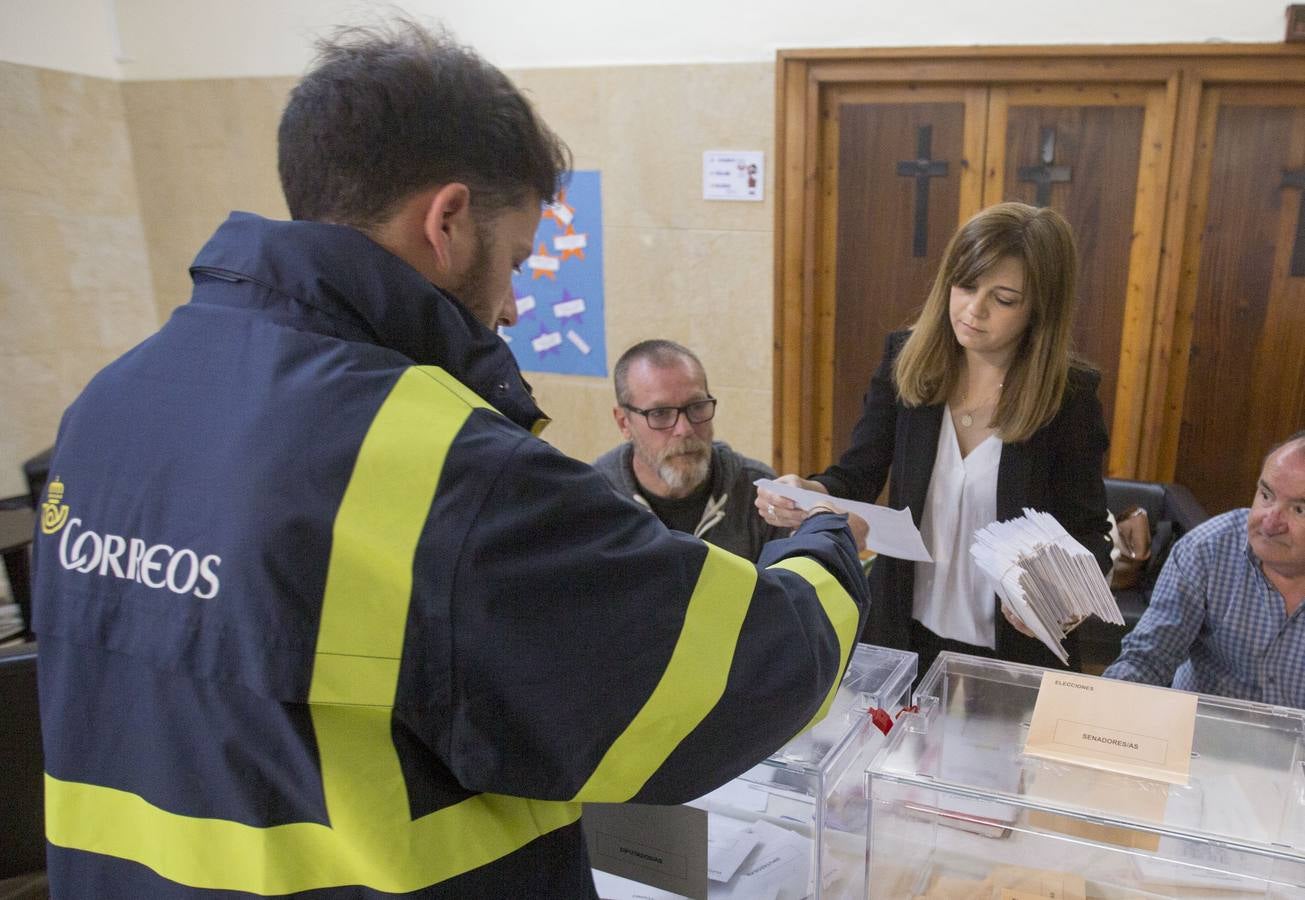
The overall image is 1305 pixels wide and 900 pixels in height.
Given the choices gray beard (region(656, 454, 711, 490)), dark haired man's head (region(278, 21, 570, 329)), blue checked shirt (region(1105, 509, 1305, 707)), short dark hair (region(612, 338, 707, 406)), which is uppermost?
dark haired man's head (region(278, 21, 570, 329))

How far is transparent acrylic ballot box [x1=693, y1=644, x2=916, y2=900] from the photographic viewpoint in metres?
1.10

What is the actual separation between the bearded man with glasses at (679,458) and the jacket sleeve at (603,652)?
1.32 metres

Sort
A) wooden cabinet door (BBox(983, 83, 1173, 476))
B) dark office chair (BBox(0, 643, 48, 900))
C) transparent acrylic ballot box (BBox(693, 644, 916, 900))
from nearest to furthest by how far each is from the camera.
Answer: transparent acrylic ballot box (BBox(693, 644, 916, 900))
dark office chair (BBox(0, 643, 48, 900))
wooden cabinet door (BBox(983, 83, 1173, 476))

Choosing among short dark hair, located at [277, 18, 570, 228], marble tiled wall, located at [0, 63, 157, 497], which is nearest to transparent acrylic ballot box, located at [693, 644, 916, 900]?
short dark hair, located at [277, 18, 570, 228]

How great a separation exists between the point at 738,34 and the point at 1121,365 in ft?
6.70

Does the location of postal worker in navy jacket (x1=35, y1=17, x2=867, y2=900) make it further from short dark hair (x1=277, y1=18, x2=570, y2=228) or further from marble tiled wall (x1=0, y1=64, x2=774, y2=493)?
marble tiled wall (x1=0, y1=64, x2=774, y2=493)

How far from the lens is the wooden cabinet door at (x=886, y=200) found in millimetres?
3789

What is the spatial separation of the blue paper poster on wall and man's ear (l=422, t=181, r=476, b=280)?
3.46 m

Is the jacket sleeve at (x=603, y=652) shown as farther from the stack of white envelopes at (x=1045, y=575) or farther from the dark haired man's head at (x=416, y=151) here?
the stack of white envelopes at (x=1045, y=575)

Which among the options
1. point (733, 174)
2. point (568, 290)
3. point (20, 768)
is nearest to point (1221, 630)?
point (20, 768)

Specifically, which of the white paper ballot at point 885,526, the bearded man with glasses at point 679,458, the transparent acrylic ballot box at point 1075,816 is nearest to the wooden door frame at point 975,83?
the bearded man with glasses at point 679,458

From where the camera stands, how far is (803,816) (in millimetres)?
1138

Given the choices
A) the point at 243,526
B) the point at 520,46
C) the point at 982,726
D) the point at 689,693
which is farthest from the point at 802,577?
the point at 520,46

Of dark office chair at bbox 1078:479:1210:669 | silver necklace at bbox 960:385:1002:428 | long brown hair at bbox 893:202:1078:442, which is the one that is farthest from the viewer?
dark office chair at bbox 1078:479:1210:669
